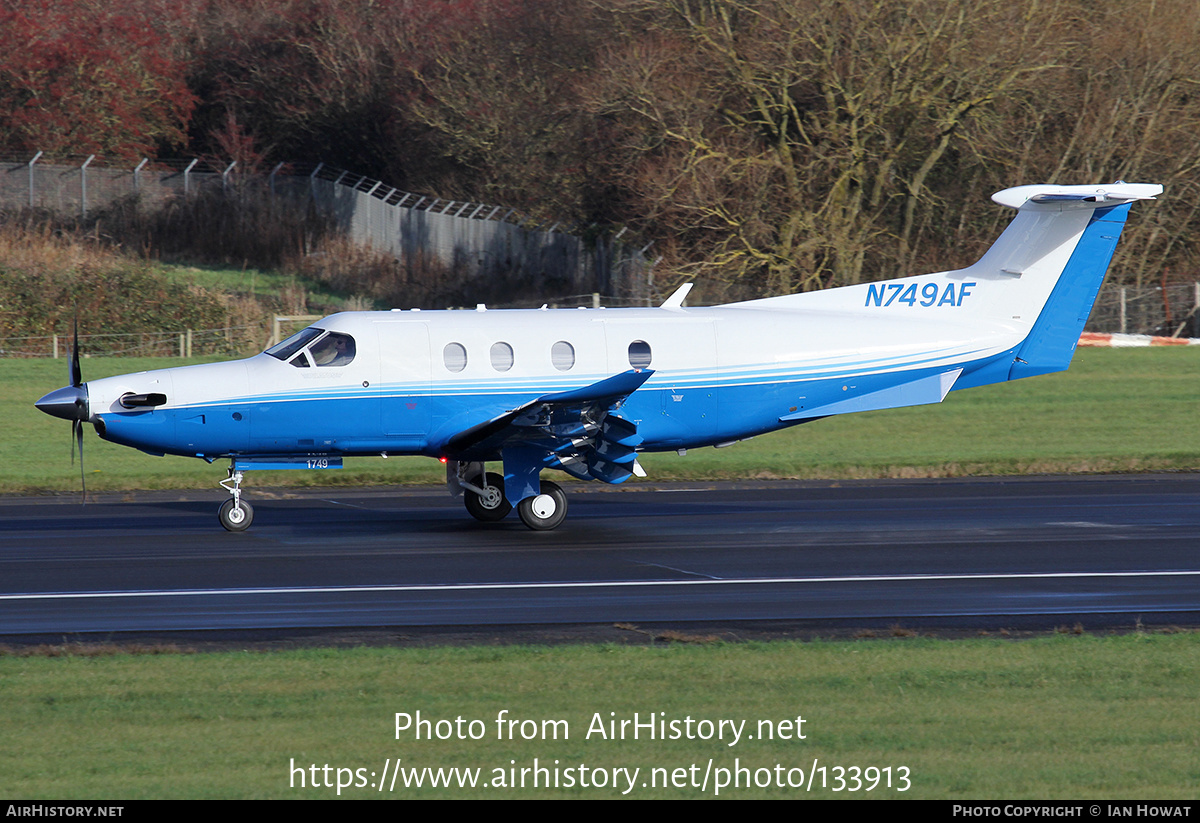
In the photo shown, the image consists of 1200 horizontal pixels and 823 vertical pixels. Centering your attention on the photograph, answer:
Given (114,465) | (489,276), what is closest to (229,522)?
(114,465)

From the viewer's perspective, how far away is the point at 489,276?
1902 inches

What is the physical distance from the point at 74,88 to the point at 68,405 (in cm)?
4405

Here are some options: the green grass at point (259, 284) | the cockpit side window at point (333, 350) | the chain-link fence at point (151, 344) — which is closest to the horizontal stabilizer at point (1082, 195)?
the cockpit side window at point (333, 350)

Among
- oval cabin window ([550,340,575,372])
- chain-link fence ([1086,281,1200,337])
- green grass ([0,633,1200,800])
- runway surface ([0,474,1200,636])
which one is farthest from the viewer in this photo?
chain-link fence ([1086,281,1200,337])

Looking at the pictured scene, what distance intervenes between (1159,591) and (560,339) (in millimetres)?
7457

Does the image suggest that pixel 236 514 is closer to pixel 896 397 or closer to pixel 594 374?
pixel 594 374

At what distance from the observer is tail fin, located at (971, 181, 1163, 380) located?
58.1 feet

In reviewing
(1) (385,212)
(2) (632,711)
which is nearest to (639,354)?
(2) (632,711)

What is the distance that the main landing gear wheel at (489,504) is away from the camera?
56.6 ft

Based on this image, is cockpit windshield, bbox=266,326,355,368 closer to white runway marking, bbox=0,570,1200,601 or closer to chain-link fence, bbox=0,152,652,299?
white runway marking, bbox=0,570,1200,601

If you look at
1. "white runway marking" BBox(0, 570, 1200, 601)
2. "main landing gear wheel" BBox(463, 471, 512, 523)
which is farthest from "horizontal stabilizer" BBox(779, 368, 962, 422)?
"white runway marking" BBox(0, 570, 1200, 601)

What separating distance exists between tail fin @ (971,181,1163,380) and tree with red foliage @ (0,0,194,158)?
44.5 m

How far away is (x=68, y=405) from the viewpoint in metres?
15.2

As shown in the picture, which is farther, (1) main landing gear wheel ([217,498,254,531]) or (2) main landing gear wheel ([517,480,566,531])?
(2) main landing gear wheel ([517,480,566,531])
